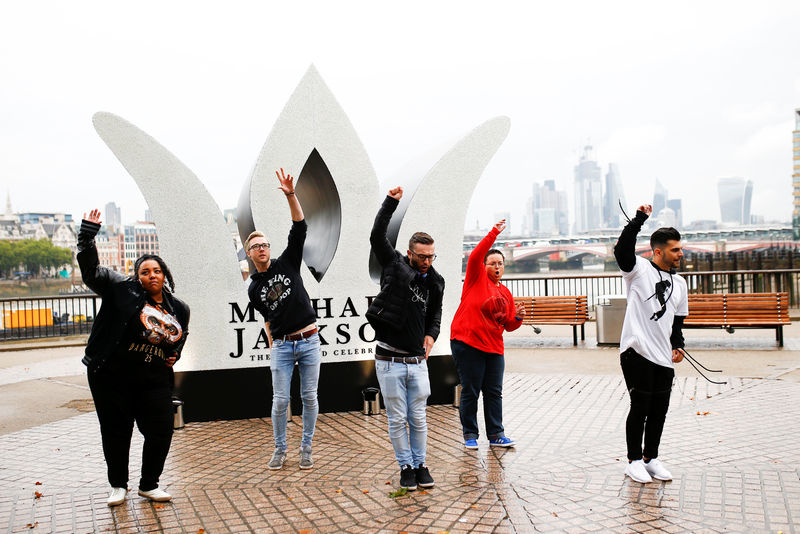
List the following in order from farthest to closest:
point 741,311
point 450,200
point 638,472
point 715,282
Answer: point 715,282 → point 741,311 → point 450,200 → point 638,472

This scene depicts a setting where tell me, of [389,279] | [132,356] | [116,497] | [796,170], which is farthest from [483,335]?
[796,170]

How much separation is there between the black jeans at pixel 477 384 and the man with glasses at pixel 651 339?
1134 millimetres

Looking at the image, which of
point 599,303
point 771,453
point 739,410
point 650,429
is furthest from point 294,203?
point 599,303

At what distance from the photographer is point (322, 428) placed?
19.4ft

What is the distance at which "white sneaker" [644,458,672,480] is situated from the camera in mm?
4229

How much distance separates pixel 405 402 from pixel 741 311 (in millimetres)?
→ 8165

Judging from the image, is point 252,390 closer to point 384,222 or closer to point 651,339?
point 384,222

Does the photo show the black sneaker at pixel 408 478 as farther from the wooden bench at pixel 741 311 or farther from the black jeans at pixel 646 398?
the wooden bench at pixel 741 311

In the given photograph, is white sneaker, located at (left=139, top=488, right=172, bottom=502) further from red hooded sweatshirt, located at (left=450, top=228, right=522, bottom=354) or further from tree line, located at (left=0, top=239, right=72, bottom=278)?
tree line, located at (left=0, top=239, right=72, bottom=278)

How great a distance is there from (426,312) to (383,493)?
3.94 ft

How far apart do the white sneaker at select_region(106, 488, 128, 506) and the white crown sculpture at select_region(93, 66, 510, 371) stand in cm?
215

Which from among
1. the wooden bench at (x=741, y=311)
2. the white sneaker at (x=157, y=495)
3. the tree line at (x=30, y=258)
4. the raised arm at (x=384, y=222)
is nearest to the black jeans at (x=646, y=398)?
the raised arm at (x=384, y=222)

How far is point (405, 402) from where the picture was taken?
13.7 ft

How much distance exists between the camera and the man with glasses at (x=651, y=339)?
4.13 m
